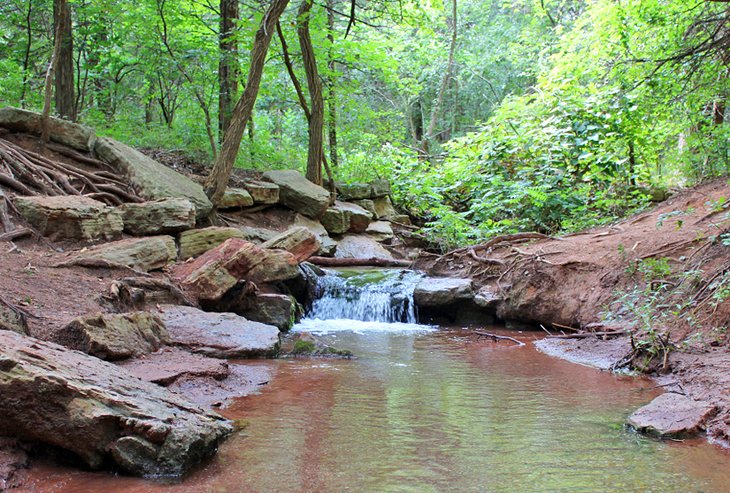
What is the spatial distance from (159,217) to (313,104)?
21.6ft

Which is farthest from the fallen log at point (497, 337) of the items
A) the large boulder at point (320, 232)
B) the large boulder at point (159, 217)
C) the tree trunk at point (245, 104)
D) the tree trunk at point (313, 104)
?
the tree trunk at point (313, 104)

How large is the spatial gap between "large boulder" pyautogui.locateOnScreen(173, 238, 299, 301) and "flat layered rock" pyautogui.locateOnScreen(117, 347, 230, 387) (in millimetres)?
2246

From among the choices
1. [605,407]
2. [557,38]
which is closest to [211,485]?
[605,407]

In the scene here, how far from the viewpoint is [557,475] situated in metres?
3.65

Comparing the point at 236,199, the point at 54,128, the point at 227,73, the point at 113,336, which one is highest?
the point at 227,73

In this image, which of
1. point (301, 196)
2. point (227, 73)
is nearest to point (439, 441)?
point (301, 196)

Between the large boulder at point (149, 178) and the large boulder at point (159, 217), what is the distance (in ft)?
1.99

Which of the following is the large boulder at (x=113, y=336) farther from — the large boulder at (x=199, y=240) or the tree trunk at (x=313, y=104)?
the tree trunk at (x=313, y=104)

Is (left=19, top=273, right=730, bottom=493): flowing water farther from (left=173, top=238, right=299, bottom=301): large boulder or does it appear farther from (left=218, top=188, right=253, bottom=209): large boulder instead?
(left=218, top=188, right=253, bottom=209): large boulder

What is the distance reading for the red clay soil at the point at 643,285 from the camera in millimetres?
6254

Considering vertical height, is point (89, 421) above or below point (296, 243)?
below

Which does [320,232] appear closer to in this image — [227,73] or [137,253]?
[227,73]

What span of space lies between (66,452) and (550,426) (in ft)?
11.3

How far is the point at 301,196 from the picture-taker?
14695 millimetres
